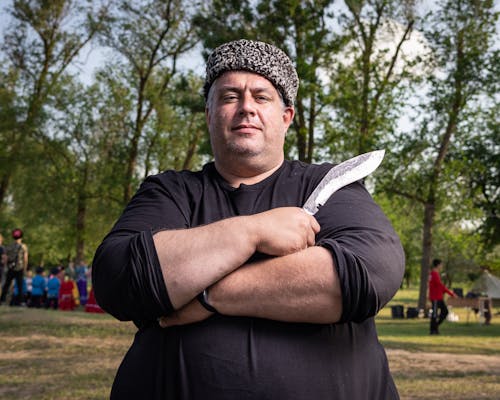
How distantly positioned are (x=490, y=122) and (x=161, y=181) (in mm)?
25789

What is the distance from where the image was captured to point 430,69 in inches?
982

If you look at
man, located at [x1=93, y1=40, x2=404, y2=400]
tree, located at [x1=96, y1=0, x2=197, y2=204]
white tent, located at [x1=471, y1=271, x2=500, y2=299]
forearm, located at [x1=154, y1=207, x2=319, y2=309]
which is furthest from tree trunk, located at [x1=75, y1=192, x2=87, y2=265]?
forearm, located at [x1=154, y1=207, x2=319, y2=309]

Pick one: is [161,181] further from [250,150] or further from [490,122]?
[490,122]

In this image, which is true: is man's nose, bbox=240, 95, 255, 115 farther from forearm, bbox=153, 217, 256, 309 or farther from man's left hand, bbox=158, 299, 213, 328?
man's left hand, bbox=158, 299, 213, 328

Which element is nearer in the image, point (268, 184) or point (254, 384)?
point (254, 384)

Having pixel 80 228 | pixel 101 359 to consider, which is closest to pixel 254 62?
pixel 101 359

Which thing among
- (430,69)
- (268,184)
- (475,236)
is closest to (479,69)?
(430,69)

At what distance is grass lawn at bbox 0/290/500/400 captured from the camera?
7.60 m

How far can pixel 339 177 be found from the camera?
Result: 1977 millimetres

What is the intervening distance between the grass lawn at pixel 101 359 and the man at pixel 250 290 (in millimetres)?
5605

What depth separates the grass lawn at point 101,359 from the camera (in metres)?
7.60

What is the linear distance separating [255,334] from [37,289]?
19759 mm

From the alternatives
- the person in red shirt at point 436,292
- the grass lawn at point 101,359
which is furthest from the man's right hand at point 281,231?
the person in red shirt at point 436,292

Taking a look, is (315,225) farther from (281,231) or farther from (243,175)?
(243,175)
